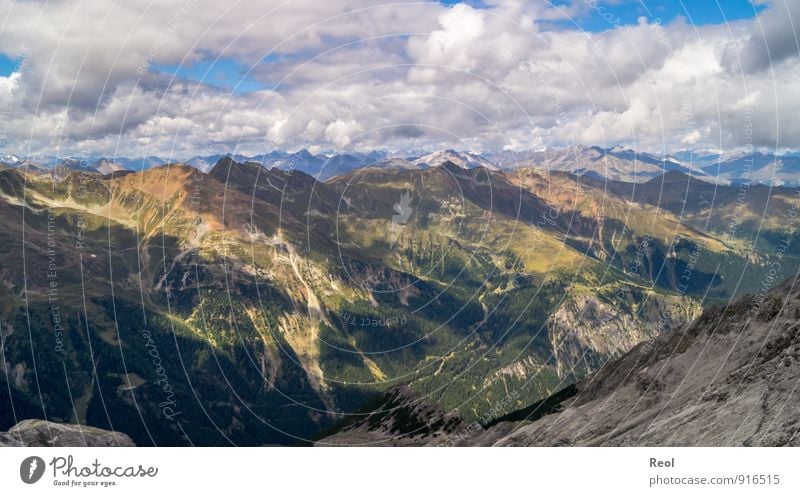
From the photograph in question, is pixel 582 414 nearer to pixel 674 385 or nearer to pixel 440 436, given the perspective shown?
pixel 674 385

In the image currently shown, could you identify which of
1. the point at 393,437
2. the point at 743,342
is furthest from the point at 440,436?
the point at 743,342

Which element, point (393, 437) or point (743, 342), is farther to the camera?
point (393, 437)

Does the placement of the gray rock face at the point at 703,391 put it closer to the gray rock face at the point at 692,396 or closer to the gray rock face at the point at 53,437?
the gray rock face at the point at 692,396

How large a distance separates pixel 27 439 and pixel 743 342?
112 meters

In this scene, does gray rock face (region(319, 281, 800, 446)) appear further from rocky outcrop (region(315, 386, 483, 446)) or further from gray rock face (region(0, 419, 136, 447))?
gray rock face (region(0, 419, 136, 447))

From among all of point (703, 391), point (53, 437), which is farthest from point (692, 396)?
point (53, 437)

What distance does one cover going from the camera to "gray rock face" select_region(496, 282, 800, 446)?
71000 mm

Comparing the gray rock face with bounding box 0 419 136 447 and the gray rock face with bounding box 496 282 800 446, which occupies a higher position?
the gray rock face with bounding box 0 419 136 447

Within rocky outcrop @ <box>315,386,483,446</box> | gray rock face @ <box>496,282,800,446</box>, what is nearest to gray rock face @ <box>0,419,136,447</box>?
rocky outcrop @ <box>315,386,483,446</box>

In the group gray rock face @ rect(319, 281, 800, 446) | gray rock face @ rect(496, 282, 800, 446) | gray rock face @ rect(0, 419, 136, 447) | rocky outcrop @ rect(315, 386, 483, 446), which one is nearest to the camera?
gray rock face @ rect(496, 282, 800, 446)

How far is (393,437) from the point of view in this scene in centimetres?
15738

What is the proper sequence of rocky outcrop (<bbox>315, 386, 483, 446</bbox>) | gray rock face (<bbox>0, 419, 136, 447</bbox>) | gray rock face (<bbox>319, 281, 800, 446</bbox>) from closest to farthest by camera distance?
gray rock face (<bbox>319, 281, 800, 446</bbox>) → gray rock face (<bbox>0, 419, 136, 447</bbox>) → rocky outcrop (<bbox>315, 386, 483, 446</bbox>)

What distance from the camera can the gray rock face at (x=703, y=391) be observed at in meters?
71.0
